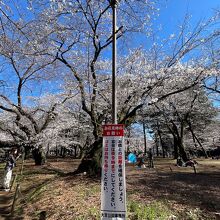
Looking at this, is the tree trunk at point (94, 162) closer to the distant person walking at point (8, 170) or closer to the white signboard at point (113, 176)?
the distant person walking at point (8, 170)

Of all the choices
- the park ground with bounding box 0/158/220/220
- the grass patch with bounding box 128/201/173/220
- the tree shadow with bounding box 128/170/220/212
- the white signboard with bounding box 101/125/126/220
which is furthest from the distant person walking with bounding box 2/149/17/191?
the white signboard with bounding box 101/125/126/220

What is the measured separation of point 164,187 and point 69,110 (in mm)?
11830

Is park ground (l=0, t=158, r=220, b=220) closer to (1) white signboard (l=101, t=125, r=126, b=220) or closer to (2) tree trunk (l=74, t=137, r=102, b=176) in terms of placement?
(2) tree trunk (l=74, t=137, r=102, b=176)

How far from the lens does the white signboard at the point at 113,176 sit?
14.4 feet

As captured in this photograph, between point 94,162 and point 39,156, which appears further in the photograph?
point 39,156

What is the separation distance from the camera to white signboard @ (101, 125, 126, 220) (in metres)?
4.39

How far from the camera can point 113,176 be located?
455cm

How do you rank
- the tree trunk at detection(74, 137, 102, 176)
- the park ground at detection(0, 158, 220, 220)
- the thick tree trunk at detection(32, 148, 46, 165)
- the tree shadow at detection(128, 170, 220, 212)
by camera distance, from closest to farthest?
the park ground at detection(0, 158, 220, 220)
the tree shadow at detection(128, 170, 220, 212)
the tree trunk at detection(74, 137, 102, 176)
the thick tree trunk at detection(32, 148, 46, 165)

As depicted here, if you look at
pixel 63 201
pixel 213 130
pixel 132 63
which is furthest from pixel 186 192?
pixel 213 130

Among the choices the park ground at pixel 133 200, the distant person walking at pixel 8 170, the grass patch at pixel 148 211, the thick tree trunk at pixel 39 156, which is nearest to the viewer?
the grass patch at pixel 148 211

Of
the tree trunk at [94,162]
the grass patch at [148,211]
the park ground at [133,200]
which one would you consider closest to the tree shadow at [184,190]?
the park ground at [133,200]

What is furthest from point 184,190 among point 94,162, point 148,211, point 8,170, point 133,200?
point 8,170

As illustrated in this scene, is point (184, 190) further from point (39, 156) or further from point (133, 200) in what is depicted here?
point (39, 156)

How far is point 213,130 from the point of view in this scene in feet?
113
